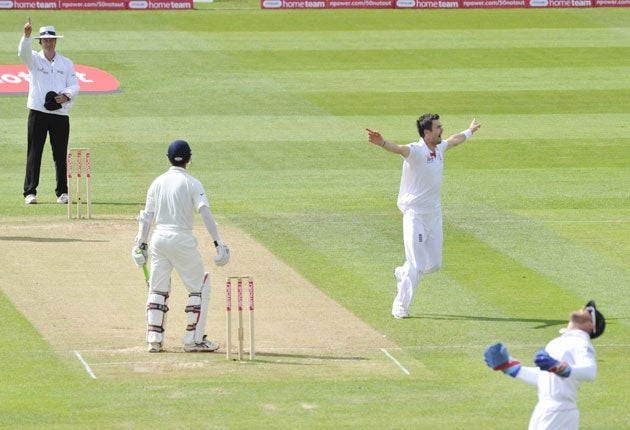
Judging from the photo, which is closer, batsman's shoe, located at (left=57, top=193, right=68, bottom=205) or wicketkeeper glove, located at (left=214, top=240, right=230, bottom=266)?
wicketkeeper glove, located at (left=214, top=240, right=230, bottom=266)

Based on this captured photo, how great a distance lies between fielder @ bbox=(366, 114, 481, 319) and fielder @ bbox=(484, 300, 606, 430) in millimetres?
4996

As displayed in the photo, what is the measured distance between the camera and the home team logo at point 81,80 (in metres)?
28.8

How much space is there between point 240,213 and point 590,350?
36.1 feet

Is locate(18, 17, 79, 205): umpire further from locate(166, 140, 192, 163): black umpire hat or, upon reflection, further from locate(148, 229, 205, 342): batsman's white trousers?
locate(148, 229, 205, 342): batsman's white trousers

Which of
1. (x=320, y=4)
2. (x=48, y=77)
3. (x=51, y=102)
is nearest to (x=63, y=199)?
(x=51, y=102)

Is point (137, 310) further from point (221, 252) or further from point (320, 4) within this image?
point (320, 4)

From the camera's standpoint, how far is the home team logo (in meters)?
28.8

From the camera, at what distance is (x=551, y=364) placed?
807 centimetres

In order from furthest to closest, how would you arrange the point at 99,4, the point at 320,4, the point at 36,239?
1. the point at 320,4
2. the point at 99,4
3. the point at 36,239

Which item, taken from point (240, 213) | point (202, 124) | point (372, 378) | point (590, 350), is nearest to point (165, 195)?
point (372, 378)

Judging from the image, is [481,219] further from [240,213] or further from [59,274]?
[59,274]

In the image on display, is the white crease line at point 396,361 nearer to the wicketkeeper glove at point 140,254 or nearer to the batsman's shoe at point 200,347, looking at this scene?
the batsman's shoe at point 200,347

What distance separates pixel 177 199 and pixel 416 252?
277 cm

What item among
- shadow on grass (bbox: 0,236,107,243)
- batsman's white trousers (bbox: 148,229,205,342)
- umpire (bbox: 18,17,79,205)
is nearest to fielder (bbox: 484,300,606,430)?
batsman's white trousers (bbox: 148,229,205,342)
